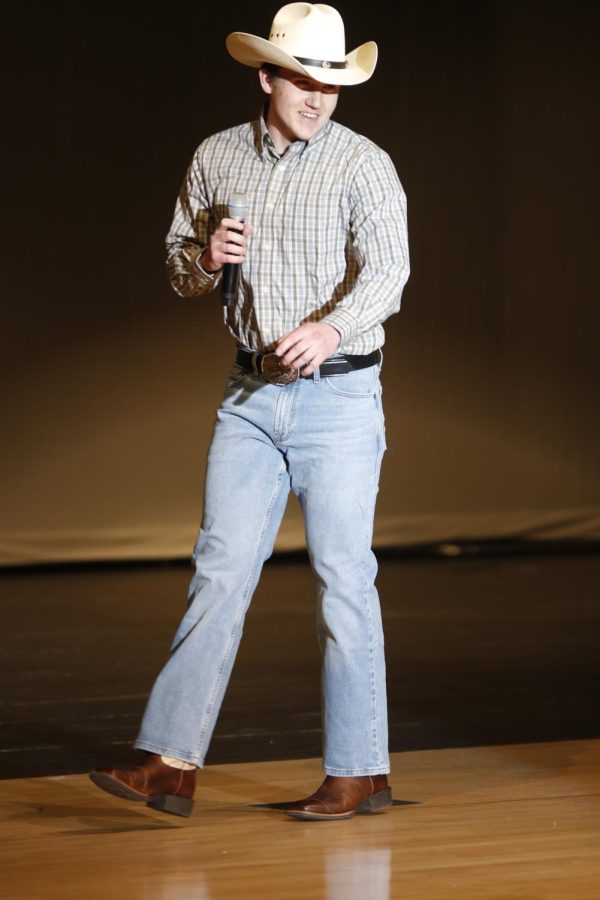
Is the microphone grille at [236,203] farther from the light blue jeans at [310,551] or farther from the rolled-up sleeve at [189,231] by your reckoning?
the light blue jeans at [310,551]

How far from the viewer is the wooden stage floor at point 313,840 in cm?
202

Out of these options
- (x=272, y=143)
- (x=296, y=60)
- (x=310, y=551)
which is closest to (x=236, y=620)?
(x=310, y=551)

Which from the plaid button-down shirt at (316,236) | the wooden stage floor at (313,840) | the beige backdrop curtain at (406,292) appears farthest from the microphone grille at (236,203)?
the beige backdrop curtain at (406,292)

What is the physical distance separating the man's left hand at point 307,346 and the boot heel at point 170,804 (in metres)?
0.75

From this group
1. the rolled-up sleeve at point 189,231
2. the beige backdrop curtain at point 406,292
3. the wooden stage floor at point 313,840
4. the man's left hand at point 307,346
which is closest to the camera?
the wooden stage floor at point 313,840

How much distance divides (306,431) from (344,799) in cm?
63

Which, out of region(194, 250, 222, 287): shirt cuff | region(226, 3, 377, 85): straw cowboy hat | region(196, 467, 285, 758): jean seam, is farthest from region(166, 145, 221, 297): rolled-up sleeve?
region(196, 467, 285, 758): jean seam

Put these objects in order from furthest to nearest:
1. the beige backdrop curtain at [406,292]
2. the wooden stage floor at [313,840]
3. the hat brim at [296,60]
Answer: the beige backdrop curtain at [406,292], the hat brim at [296,60], the wooden stage floor at [313,840]

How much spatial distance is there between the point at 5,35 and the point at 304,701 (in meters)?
3.73

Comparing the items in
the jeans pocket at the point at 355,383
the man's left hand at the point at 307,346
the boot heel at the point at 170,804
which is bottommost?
the boot heel at the point at 170,804

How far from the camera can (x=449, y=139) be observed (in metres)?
6.84

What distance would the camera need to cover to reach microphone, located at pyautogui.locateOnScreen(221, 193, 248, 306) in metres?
2.30

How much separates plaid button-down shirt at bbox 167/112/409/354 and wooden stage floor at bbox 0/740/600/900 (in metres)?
0.82

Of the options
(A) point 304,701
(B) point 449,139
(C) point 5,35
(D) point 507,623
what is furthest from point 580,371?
(A) point 304,701
